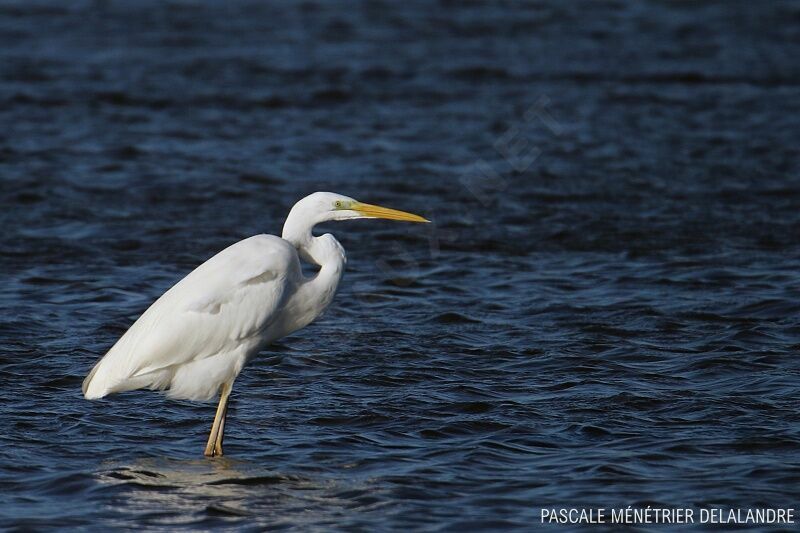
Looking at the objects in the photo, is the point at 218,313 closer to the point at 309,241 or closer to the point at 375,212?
the point at 309,241

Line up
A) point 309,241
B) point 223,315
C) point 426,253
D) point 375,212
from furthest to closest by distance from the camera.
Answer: point 426,253 → point 375,212 → point 309,241 → point 223,315

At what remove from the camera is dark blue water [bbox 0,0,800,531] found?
21.1ft

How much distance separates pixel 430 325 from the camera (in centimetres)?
937

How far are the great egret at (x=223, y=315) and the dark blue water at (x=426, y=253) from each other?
1.16ft

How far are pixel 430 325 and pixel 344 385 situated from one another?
153cm

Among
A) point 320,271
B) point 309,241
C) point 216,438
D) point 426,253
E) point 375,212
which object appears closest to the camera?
point 216,438

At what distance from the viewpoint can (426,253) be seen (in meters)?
11.4

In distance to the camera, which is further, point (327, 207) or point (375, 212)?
point (375, 212)

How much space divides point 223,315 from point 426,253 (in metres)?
4.73

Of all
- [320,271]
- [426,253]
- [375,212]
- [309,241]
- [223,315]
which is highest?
[375,212]

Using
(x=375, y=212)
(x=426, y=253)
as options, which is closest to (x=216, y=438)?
(x=375, y=212)

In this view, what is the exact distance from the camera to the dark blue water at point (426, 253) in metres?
6.44

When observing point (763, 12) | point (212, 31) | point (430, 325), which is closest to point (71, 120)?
point (212, 31)

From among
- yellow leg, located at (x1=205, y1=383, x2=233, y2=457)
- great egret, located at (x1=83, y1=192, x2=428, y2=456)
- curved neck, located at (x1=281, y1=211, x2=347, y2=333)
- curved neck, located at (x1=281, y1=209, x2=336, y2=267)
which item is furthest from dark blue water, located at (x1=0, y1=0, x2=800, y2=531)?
curved neck, located at (x1=281, y1=209, x2=336, y2=267)
